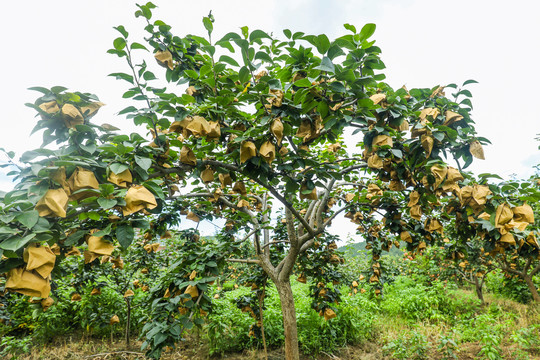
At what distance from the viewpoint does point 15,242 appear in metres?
0.76

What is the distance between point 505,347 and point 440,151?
459 cm

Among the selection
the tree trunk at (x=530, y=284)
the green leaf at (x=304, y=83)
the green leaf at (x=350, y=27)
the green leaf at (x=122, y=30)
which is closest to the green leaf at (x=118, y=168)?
the green leaf at (x=122, y=30)

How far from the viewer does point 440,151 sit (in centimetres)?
146

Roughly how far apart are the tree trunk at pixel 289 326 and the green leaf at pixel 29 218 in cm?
266

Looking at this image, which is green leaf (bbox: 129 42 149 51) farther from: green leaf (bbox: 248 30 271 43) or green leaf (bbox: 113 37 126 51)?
green leaf (bbox: 248 30 271 43)

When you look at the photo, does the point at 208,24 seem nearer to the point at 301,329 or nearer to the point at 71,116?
the point at 71,116

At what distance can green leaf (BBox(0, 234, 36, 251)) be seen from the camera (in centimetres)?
73

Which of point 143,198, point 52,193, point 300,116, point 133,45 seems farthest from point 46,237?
point 300,116

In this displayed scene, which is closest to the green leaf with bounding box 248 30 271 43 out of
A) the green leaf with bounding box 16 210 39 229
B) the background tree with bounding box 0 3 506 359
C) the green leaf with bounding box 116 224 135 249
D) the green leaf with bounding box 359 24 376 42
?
the background tree with bounding box 0 3 506 359

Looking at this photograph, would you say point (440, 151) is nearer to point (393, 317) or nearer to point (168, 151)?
point (168, 151)

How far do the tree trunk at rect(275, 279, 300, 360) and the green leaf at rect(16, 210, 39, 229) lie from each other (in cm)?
266

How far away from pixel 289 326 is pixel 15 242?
288cm

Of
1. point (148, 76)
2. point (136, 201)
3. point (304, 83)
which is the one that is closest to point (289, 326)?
point (136, 201)

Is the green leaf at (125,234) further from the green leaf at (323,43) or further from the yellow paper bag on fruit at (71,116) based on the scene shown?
the green leaf at (323,43)
